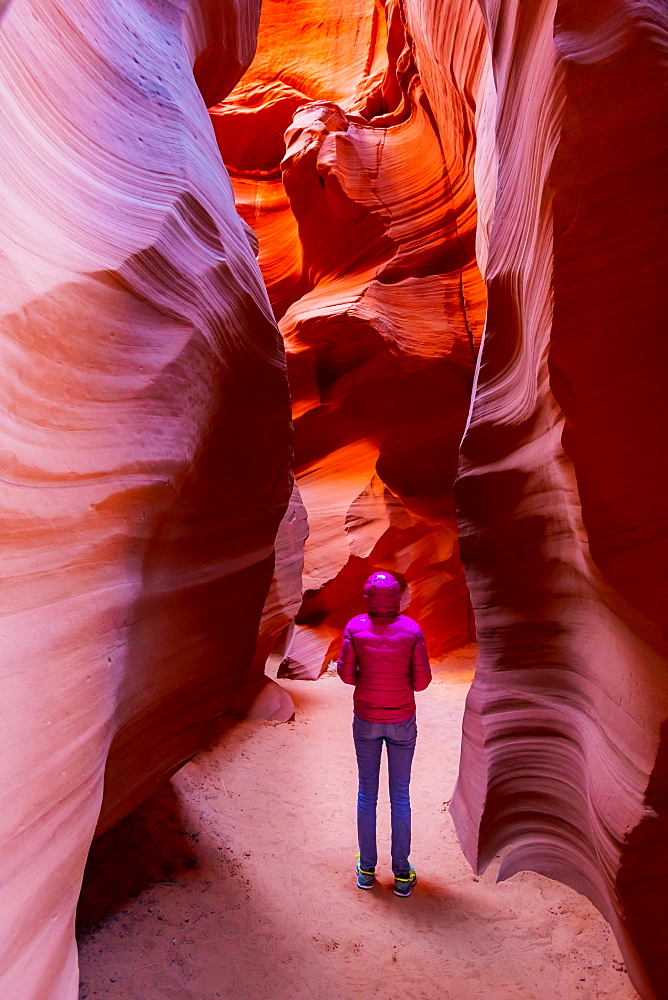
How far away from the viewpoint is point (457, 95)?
623 cm

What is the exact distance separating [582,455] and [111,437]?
64.7 inches

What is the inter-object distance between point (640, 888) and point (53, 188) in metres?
3.10

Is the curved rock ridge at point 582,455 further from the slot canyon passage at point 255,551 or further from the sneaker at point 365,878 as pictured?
the sneaker at point 365,878

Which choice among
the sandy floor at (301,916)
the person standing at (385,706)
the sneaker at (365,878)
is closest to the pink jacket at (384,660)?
the person standing at (385,706)

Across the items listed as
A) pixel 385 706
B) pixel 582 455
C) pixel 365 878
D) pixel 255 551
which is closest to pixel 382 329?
pixel 255 551

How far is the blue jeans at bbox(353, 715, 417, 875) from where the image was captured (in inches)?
121

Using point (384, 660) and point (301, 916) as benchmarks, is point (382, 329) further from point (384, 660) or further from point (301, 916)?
point (301, 916)

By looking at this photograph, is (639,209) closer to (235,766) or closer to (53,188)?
(53,188)

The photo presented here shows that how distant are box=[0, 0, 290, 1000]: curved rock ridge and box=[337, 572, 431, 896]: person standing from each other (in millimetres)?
678

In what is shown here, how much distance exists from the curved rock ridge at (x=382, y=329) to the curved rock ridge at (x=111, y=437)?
4.47 metres

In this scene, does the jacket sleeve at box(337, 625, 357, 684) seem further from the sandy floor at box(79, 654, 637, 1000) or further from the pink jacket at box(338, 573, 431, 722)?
the sandy floor at box(79, 654, 637, 1000)

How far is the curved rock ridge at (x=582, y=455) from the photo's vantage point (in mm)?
2035

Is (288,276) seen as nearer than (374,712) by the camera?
No

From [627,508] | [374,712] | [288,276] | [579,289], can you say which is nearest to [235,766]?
[374,712]
